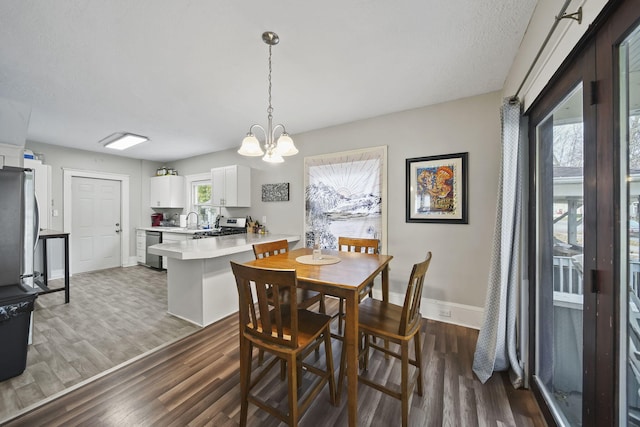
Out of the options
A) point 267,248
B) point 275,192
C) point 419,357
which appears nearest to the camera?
point 419,357

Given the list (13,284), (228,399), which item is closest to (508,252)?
(228,399)

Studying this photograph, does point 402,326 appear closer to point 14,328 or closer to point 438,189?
point 438,189

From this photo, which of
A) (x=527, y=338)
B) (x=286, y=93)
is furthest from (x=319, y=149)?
(x=527, y=338)

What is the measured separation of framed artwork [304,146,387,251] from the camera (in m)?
3.09

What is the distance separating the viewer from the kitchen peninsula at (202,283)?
8.34ft

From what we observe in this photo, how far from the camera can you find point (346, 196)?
10.8ft

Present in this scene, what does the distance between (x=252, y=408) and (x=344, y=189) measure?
250 cm

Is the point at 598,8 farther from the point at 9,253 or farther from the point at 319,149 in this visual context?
the point at 9,253

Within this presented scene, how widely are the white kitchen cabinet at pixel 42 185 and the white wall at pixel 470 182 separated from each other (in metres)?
4.31

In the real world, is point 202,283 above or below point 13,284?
below

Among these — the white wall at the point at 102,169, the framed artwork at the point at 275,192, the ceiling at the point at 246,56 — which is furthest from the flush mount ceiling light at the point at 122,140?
the framed artwork at the point at 275,192

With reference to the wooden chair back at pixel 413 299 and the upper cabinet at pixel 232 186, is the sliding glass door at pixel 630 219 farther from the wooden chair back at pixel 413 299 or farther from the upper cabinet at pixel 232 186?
the upper cabinet at pixel 232 186

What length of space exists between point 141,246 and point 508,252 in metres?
6.42

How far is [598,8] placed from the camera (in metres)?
0.86
